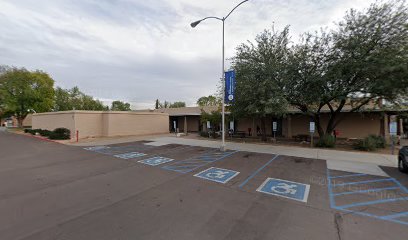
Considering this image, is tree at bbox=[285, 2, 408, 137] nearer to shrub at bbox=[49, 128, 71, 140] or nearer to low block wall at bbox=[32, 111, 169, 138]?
low block wall at bbox=[32, 111, 169, 138]

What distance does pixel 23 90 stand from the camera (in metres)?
33.1

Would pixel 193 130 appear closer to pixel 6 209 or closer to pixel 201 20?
pixel 201 20

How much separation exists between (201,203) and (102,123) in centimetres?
2126

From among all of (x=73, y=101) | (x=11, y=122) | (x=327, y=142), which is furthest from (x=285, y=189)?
(x=11, y=122)

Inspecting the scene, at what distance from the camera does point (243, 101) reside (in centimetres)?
1504

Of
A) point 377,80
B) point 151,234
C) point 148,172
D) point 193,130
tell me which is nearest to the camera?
point 151,234

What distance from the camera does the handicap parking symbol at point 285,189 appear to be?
545 cm

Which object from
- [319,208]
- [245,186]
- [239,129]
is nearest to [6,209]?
[245,186]

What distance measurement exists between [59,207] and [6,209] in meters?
1.19

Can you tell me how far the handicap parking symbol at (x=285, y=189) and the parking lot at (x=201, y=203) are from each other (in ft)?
0.10

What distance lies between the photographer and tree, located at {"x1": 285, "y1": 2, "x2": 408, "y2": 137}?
1120 centimetres

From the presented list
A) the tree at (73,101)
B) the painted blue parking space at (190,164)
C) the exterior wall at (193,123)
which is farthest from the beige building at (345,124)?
the tree at (73,101)

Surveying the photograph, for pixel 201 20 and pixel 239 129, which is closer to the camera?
pixel 201 20

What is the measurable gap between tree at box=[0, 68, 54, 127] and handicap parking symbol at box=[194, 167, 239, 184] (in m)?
39.2
